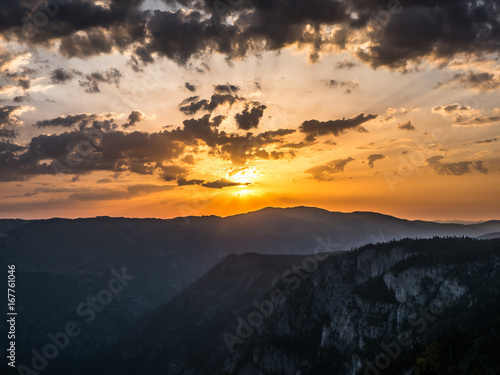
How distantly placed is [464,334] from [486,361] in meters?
34.5

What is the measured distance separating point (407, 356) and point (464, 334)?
30.8 metres

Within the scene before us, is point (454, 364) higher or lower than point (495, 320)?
lower

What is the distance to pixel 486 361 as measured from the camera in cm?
15012

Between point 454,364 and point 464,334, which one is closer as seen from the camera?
point 454,364

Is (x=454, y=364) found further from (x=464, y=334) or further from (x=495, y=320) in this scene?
(x=495, y=320)

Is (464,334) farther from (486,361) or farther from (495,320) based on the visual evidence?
(486,361)

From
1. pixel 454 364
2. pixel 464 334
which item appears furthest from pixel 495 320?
pixel 454 364

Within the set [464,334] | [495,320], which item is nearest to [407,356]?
[464,334]

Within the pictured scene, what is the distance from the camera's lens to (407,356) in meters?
198

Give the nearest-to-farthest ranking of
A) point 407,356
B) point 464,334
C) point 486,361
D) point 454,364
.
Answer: point 486,361
point 454,364
point 464,334
point 407,356

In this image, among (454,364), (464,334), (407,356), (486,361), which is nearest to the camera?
(486,361)

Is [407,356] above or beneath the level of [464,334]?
beneath

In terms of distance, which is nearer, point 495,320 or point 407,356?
point 495,320

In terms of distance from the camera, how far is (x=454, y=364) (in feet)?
537
